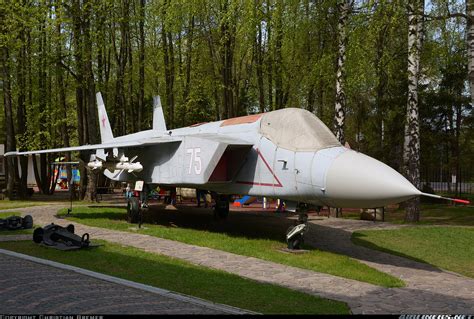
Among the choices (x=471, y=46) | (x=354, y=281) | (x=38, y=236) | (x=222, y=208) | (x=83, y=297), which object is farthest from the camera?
(x=222, y=208)

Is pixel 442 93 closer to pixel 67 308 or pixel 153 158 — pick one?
pixel 153 158

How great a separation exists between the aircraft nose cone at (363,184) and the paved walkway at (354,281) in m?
1.59

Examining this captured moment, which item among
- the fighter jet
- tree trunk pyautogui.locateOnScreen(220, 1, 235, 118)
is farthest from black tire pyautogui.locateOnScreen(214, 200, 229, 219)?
tree trunk pyautogui.locateOnScreen(220, 1, 235, 118)

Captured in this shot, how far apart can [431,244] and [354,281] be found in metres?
5.46

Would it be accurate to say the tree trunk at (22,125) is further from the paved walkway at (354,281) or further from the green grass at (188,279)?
the green grass at (188,279)

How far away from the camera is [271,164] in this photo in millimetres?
11531

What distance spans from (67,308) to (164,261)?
3573 mm

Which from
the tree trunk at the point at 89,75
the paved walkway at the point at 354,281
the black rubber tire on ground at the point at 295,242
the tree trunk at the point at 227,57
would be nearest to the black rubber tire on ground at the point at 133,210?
the paved walkway at the point at 354,281

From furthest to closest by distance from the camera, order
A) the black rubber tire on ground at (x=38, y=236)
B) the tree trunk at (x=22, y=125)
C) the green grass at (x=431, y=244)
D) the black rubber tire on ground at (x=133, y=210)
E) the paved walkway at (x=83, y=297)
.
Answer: the tree trunk at (x=22, y=125) → the black rubber tire on ground at (x=133, y=210) → the black rubber tire on ground at (x=38, y=236) → the green grass at (x=431, y=244) → the paved walkway at (x=83, y=297)

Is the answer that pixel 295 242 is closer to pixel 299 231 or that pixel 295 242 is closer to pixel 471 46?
pixel 299 231

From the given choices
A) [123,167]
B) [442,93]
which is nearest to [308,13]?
[442,93]

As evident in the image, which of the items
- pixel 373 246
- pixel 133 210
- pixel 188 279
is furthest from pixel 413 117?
pixel 188 279

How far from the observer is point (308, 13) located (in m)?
22.7

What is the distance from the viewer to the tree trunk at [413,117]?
16859 millimetres
